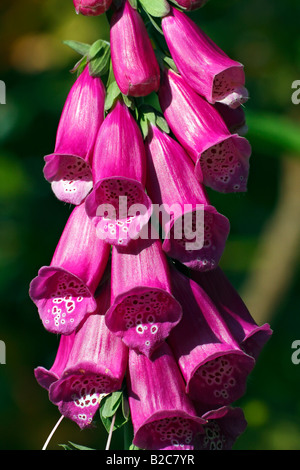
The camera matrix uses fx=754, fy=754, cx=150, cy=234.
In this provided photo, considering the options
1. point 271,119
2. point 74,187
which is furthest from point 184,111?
point 271,119

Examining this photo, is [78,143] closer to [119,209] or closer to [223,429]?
[119,209]

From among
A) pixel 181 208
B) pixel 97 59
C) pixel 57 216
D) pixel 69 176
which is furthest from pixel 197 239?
pixel 57 216

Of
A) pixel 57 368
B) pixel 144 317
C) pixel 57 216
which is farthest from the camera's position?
pixel 57 216

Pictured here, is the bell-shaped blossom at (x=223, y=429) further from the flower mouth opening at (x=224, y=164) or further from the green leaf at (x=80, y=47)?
the green leaf at (x=80, y=47)

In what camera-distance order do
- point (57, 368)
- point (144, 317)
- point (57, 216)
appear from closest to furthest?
point (144, 317), point (57, 368), point (57, 216)

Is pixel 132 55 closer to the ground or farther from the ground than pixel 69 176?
farther from the ground

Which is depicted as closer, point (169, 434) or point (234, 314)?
point (169, 434)

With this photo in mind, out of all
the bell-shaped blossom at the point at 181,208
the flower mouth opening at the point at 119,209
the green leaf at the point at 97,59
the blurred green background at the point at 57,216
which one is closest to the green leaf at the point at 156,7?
the green leaf at the point at 97,59

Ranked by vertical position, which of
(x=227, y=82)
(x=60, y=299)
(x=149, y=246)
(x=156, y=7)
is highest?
(x=156, y=7)
